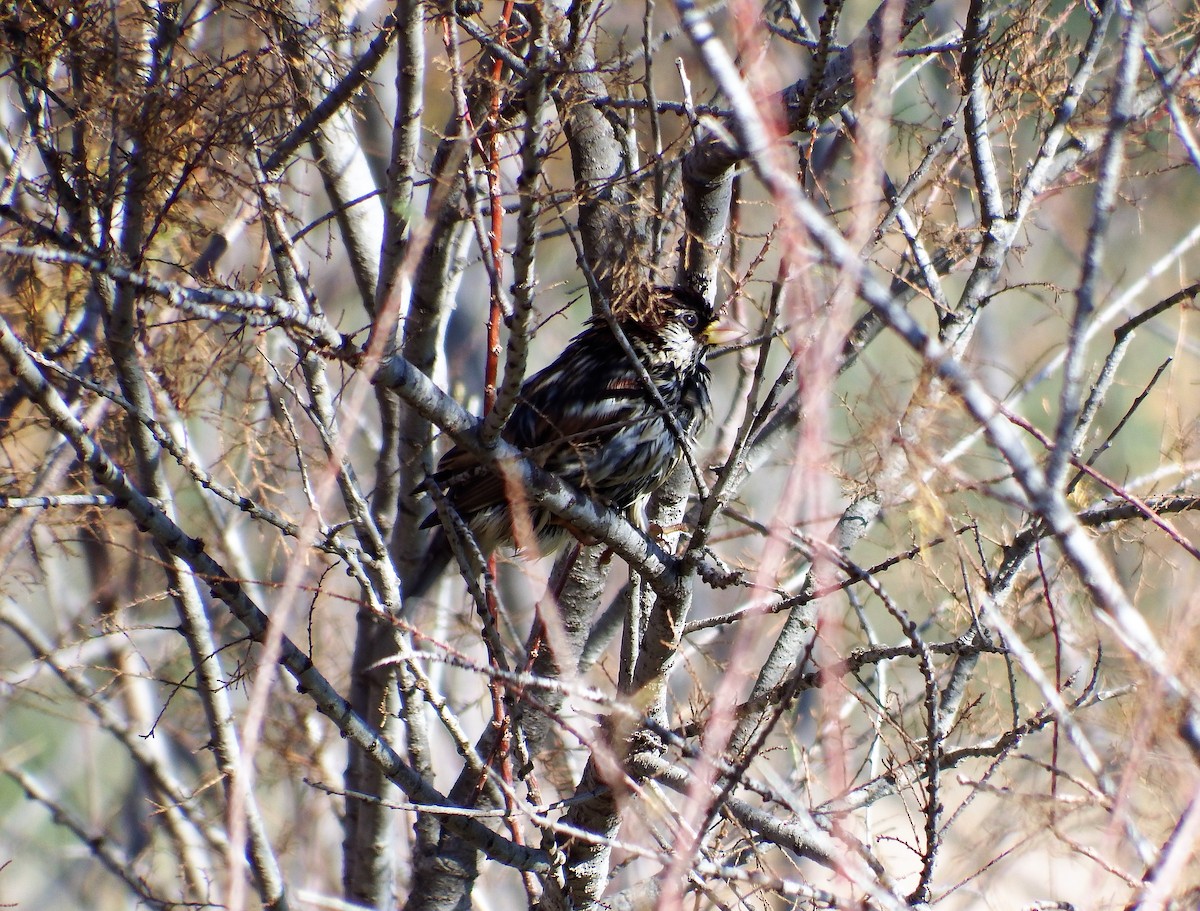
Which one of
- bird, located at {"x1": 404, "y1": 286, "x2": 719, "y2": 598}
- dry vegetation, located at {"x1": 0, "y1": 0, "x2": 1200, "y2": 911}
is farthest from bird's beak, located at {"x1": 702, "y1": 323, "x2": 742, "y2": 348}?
dry vegetation, located at {"x1": 0, "y1": 0, "x2": 1200, "y2": 911}

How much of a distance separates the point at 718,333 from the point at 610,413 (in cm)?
54

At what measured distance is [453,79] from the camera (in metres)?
2.99

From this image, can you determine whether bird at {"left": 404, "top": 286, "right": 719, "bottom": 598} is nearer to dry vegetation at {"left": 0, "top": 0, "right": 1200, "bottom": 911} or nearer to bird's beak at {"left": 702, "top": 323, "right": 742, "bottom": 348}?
bird's beak at {"left": 702, "top": 323, "right": 742, "bottom": 348}

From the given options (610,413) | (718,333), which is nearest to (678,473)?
(610,413)

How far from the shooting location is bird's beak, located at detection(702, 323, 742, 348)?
4.01 meters

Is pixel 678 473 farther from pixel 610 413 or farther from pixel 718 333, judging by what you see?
pixel 718 333

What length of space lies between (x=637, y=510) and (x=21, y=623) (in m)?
2.91

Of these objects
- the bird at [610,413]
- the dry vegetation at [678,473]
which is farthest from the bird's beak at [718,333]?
the dry vegetation at [678,473]

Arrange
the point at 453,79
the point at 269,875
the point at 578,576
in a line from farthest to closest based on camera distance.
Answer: the point at 578,576
the point at 269,875
the point at 453,79

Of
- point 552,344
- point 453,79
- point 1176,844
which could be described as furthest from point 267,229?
point 552,344

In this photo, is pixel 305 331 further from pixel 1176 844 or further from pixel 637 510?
pixel 637 510

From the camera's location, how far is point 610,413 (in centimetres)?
394

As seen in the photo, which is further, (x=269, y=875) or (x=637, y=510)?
(x=637, y=510)

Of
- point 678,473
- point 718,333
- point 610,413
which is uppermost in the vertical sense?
point 718,333
